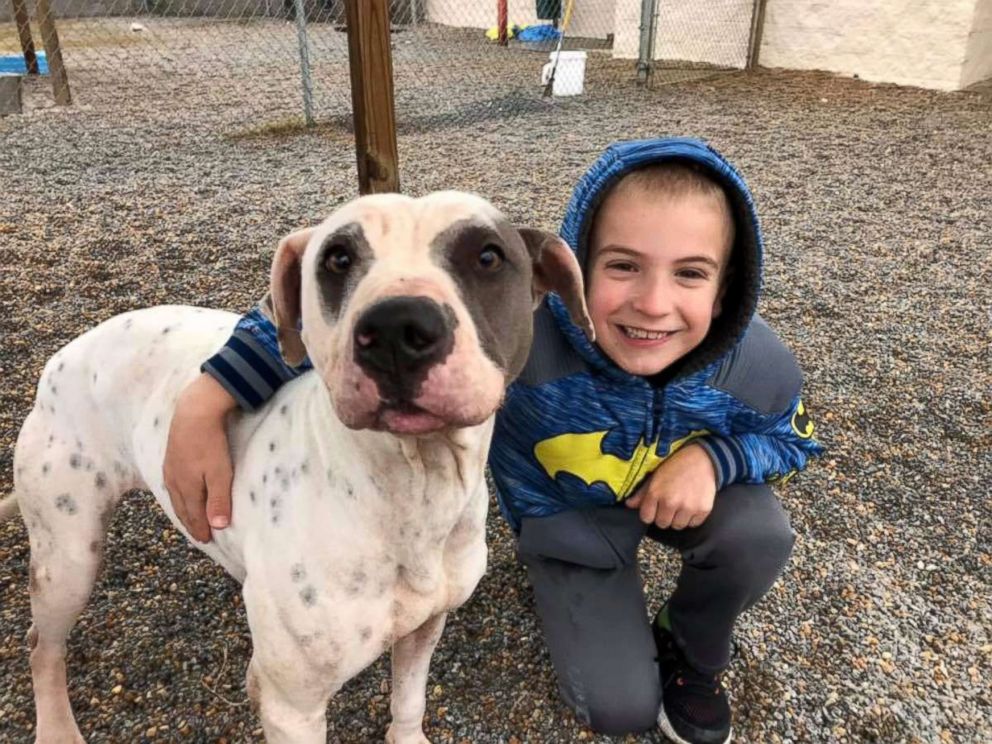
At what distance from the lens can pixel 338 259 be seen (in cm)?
150

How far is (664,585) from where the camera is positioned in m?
2.86

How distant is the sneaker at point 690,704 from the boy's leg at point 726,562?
4 cm

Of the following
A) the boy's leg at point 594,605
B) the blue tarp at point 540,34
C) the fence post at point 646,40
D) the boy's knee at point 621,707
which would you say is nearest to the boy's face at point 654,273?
the boy's leg at point 594,605

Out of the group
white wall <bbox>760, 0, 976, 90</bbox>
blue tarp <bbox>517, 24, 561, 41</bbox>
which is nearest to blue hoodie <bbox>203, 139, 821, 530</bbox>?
white wall <bbox>760, 0, 976, 90</bbox>

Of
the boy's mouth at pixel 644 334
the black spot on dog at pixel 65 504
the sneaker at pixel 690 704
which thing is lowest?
the sneaker at pixel 690 704

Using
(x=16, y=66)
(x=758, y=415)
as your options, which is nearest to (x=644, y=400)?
(x=758, y=415)

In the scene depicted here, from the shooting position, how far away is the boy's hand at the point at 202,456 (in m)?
1.80

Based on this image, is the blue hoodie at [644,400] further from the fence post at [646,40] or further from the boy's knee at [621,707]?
the fence post at [646,40]

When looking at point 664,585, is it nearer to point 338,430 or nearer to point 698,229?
point 698,229

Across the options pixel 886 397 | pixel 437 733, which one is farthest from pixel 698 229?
pixel 886 397

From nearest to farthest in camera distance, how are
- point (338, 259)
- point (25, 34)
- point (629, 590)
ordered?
1. point (338, 259)
2. point (629, 590)
3. point (25, 34)

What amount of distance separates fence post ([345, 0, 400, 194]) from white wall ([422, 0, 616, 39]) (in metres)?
14.0

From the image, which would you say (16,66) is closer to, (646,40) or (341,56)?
(341,56)

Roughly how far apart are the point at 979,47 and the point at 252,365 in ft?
41.2
